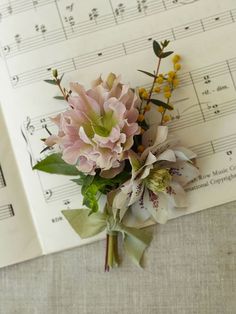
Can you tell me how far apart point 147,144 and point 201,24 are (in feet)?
0.56

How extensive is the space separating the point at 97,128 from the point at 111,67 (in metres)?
0.12

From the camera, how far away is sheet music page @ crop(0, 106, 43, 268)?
592 mm

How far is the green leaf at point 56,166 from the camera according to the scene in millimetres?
557

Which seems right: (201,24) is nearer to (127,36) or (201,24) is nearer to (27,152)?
(127,36)

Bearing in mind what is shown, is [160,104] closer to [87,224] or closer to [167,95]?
[167,95]

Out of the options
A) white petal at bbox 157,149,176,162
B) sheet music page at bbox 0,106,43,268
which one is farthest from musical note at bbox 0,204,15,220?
white petal at bbox 157,149,176,162

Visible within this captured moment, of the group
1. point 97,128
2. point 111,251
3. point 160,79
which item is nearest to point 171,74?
point 160,79

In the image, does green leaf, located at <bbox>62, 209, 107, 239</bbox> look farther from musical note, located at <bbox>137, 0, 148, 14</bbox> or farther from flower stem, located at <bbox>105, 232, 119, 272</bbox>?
musical note, located at <bbox>137, 0, 148, 14</bbox>

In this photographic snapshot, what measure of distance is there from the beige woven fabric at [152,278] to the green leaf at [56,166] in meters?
0.11

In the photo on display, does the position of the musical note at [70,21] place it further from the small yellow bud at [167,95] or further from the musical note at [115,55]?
the small yellow bud at [167,95]

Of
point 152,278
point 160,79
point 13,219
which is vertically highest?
point 160,79

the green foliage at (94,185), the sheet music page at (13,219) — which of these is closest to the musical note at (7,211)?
the sheet music page at (13,219)

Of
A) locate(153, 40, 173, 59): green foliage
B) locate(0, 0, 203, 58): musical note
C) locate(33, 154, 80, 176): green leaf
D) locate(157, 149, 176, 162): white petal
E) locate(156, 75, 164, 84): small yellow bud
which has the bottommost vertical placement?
locate(157, 149, 176, 162): white petal

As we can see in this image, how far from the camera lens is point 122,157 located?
1.68ft
